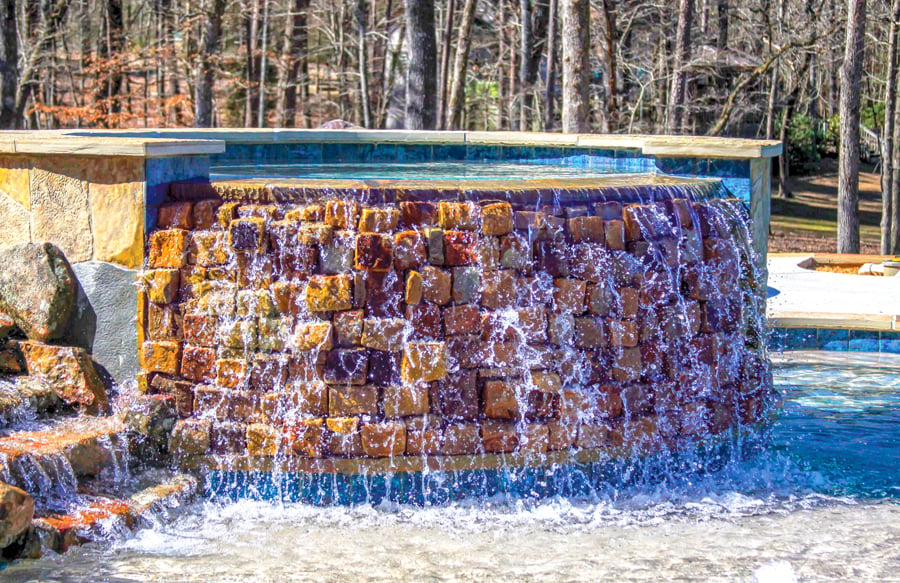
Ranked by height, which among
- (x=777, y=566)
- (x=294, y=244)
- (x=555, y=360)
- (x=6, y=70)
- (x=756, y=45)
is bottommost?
(x=777, y=566)

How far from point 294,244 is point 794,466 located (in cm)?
264

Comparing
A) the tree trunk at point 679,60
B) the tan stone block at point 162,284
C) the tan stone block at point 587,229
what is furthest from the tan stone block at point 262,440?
the tree trunk at point 679,60

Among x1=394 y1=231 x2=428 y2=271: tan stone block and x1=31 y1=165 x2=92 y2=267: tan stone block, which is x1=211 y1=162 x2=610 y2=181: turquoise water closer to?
x1=31 y1=165 x2=92 y2=267: tan stone block

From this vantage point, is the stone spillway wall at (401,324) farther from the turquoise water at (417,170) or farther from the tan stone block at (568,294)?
the turquoise water at (417,170)

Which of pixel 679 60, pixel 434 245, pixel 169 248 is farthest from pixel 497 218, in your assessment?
pixel 679 60

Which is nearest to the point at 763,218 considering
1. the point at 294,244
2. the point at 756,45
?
the point at 294,244

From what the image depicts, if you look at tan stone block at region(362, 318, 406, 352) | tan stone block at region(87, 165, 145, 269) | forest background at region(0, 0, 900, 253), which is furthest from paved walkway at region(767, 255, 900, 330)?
tan stone block at region(87, 165, 145, 269)

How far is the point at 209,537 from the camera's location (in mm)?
4078

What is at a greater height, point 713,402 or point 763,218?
point 763,218

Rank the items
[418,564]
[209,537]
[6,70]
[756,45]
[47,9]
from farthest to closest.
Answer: [756,45] → [47,9] → [6,70] → [209,537] → [418,564]

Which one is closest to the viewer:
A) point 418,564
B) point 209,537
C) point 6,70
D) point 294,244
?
point 418,564

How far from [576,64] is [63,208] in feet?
23.4

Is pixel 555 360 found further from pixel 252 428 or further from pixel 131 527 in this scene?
pixel 131 527

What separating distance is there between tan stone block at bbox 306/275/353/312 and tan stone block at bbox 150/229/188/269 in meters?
0.60
